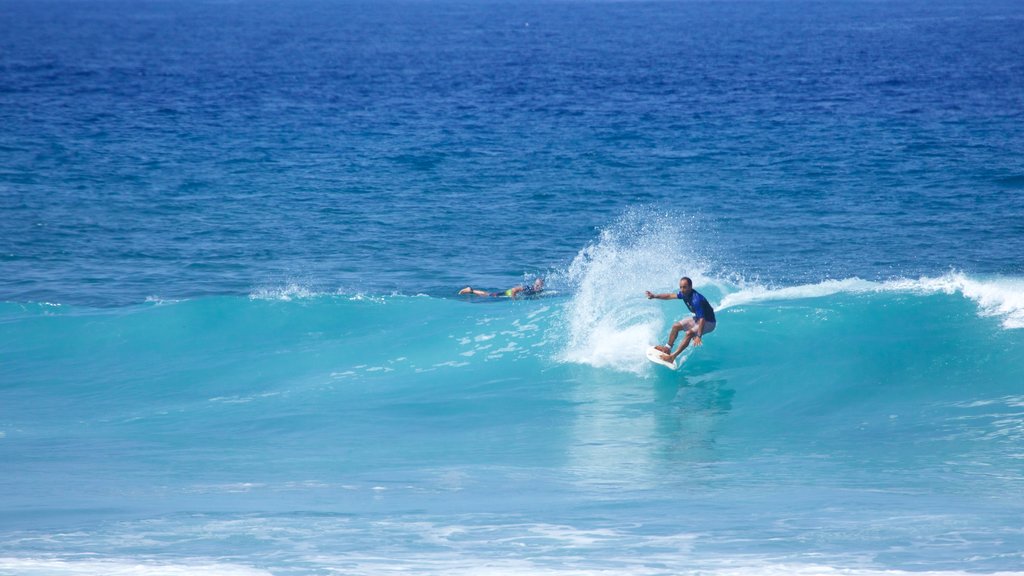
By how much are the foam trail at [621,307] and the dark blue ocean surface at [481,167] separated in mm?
2945

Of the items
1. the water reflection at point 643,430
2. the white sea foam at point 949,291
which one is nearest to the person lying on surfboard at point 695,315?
the water reflection at point 643,430

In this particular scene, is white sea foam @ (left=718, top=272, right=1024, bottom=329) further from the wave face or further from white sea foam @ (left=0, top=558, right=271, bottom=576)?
white sea foam @ (left=0, top=558, right=271, bottom=576)

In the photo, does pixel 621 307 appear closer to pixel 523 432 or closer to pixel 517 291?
pixel 517 291

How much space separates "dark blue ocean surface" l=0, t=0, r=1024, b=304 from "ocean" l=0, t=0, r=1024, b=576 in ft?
0.66

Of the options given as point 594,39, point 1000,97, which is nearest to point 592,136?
point 1000,97

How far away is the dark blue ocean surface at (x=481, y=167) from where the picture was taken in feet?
84.3

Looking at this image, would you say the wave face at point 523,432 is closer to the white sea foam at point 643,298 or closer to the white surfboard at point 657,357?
the white sea foam at point 643,298

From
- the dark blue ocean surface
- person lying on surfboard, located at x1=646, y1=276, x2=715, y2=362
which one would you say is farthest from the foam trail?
the dark blue ocean surface

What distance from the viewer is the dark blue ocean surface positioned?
84.3ft

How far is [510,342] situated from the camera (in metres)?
19.0

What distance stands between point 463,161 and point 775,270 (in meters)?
14.9

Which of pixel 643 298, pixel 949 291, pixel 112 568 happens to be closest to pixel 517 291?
pixel 643 298

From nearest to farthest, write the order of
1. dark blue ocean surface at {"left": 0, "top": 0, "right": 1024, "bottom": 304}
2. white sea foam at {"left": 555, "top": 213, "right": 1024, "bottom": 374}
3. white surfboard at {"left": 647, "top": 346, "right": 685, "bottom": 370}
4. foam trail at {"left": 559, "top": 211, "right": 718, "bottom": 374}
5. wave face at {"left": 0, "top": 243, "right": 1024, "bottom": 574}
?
wave face at {"left": 0, "top": 243, "right": 1024, "bottom": 574} → white surfboard at {"left": 647, "top": 346, "right": 685, "bottom": 370} → foam trail at {"left": 559, "top": 211, "right": 718, "bottom": 374} → white sea foam at {"left": 555, "top": 213, "right": 1024, "bottom": 374} → dark blue ocean surface at {"left": 0, "top": 0, "right": 1024, "bottom": 304}

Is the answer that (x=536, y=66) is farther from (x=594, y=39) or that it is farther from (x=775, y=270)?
(x=775, y=270)
